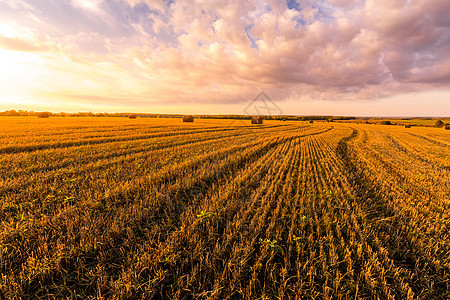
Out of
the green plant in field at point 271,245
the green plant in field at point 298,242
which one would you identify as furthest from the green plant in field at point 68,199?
the green plant in field at point 298,242

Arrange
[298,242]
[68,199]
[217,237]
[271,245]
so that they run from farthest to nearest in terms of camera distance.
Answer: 1. [68,199]
2. [217,237]
3. [298,242]
4. [271,245]

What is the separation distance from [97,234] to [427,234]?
7.71 meters

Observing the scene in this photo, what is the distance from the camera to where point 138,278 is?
264cm

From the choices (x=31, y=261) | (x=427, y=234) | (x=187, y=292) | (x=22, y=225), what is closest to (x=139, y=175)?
(x=22, y=225)

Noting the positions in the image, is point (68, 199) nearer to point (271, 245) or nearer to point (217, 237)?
point (217, 237)

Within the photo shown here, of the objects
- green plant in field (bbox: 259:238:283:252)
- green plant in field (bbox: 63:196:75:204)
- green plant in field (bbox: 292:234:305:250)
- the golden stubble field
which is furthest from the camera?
green plant in field (bbox: 63:196:75:204)

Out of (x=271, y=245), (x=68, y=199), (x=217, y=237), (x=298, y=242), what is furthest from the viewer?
(x=68, y=199)

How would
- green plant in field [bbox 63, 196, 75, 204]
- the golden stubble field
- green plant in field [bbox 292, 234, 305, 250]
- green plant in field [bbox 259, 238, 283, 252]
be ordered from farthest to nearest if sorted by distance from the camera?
green plant in field [bbox 63, 196, 75, 204] < green plant in field [bbox 292, 234, 305, 250] < green plant in field [bbox 259, 238, 283, 252] < the golden stubble field

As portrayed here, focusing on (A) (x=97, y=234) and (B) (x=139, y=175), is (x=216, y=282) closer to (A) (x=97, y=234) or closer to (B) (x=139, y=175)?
(A) (x=97, y=234)

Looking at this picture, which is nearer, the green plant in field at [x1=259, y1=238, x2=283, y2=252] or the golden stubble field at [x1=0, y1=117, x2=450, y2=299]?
the golden stubble field at [x1=0, y1=117, x2=450, y2=299]

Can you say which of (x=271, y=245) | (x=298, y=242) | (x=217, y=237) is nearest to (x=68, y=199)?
(x=217, y=237)

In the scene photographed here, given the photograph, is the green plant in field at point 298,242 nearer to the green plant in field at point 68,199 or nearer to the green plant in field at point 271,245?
the green plant in field at point 271,245

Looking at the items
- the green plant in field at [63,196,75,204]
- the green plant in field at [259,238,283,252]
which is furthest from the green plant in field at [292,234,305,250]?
the green plant in field at [63,196,75,204]

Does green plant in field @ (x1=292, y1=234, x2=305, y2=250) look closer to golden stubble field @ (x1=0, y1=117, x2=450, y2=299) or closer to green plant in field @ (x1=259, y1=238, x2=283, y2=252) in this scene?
golden stubble field @ (x1=0, y1=117, x2=450, y2=299)
